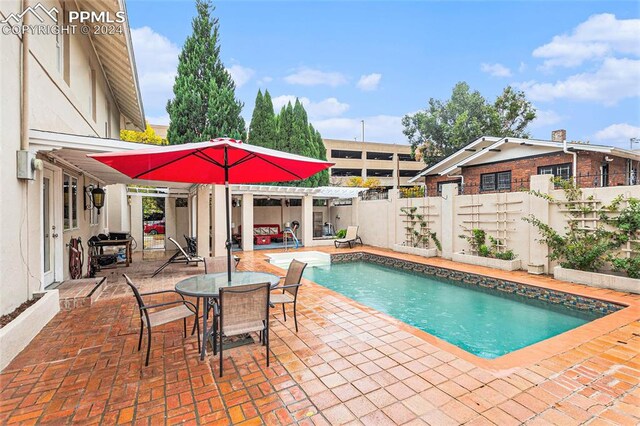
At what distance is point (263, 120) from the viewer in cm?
2228

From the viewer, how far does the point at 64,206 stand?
6.91 meters

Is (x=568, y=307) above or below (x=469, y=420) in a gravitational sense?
below

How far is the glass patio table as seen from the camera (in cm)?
359

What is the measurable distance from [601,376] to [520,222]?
6922 mm

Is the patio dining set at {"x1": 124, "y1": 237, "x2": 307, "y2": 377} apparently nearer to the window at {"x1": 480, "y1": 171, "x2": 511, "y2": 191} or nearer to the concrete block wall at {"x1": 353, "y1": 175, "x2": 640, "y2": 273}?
the concrete block wall at {"x1": 353, "y1": 175, "x2": 640, "y2": 273}

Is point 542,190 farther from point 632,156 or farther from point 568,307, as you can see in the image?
point 632,156

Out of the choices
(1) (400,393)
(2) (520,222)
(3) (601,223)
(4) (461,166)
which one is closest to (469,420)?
(1) (400,393)

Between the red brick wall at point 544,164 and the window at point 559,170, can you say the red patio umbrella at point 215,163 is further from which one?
the window at point 559,170

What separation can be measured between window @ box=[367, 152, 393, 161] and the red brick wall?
77.4 ft

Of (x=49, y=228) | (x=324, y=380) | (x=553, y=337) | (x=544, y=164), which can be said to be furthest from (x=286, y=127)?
(x=324, y=380)

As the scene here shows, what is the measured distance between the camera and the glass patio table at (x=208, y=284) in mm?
3588

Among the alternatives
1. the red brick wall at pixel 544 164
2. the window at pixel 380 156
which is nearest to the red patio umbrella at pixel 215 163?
the red brick wall at pixel 544 164

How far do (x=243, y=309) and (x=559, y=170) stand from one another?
1454cm

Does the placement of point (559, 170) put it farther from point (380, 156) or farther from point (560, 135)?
point (380, 156)
